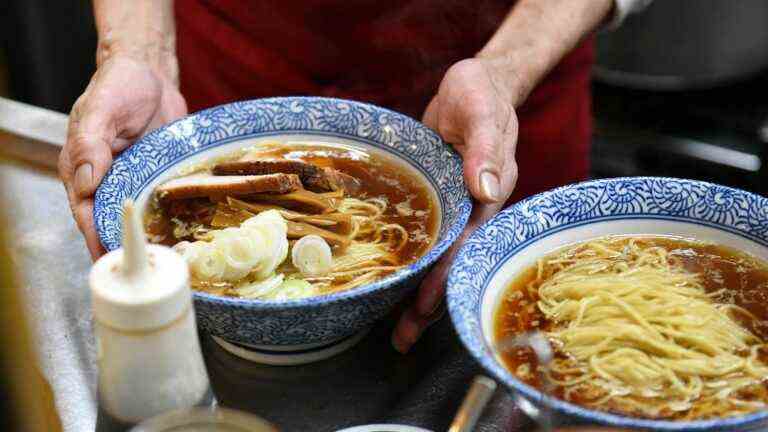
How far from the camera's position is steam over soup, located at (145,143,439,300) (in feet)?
5.36

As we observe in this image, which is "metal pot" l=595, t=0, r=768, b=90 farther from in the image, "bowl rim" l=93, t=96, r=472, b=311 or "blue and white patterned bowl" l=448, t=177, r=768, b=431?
"blue and white patterned bowl" l=448, t=177, r=768, b=431

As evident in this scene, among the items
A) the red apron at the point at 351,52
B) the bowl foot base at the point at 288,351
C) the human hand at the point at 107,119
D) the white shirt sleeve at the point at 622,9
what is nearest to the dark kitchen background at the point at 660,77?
the red apron at the point at 351,52

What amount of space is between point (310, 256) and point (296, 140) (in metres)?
0.55

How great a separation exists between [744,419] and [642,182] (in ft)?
2.09

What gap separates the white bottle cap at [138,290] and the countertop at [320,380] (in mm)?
462

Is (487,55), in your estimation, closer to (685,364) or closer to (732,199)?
(732,199)

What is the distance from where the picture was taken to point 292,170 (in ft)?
6.31

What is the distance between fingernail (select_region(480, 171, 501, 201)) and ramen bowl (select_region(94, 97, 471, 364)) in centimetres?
5

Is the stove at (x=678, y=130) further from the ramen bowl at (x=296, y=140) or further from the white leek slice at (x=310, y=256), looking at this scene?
the white leek slice at (x=310, y=256)

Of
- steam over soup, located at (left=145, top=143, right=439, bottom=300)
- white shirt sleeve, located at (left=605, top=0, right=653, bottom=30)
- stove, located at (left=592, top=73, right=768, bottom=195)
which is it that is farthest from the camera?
stove, located at (left=592, top=73, right=768, bottom=195)

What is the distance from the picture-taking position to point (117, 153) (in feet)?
6.71

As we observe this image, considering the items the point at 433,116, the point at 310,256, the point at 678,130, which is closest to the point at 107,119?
the point at 310,256

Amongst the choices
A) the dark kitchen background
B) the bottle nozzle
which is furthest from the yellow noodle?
the dark kitchen background

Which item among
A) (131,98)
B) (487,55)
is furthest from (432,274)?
(131,98)
